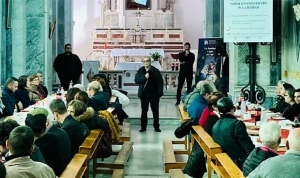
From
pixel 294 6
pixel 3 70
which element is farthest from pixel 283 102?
pixel 3 70

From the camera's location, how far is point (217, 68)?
13.9 meters

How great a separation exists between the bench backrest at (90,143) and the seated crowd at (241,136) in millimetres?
1105

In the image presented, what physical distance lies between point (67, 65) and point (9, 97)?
16.7 feet

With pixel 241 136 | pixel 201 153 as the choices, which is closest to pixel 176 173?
pixel 201 153

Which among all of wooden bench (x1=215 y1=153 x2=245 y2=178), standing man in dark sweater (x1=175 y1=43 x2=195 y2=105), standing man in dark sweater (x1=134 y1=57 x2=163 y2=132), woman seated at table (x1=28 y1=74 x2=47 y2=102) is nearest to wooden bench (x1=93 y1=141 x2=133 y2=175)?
wooden bench (x1=215 y1=153 x2=245 y2=178)

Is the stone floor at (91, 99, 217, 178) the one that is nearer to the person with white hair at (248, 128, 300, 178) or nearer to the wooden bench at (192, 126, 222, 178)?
the wooden bench at (192, 126, 222, 178)

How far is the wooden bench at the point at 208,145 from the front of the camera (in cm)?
542

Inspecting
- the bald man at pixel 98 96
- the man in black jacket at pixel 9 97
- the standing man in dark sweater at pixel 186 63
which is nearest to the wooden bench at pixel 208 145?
the bald man at pixel 98 96

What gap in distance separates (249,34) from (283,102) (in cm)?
230

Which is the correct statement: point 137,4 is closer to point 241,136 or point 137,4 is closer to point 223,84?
point 223,84

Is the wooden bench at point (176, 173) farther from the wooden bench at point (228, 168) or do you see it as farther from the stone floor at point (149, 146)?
the wooden bench at point (228, 168)

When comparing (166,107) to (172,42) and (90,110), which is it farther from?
(90,110)

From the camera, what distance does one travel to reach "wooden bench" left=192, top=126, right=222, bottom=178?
5.42 meters

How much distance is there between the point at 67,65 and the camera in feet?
45.1
